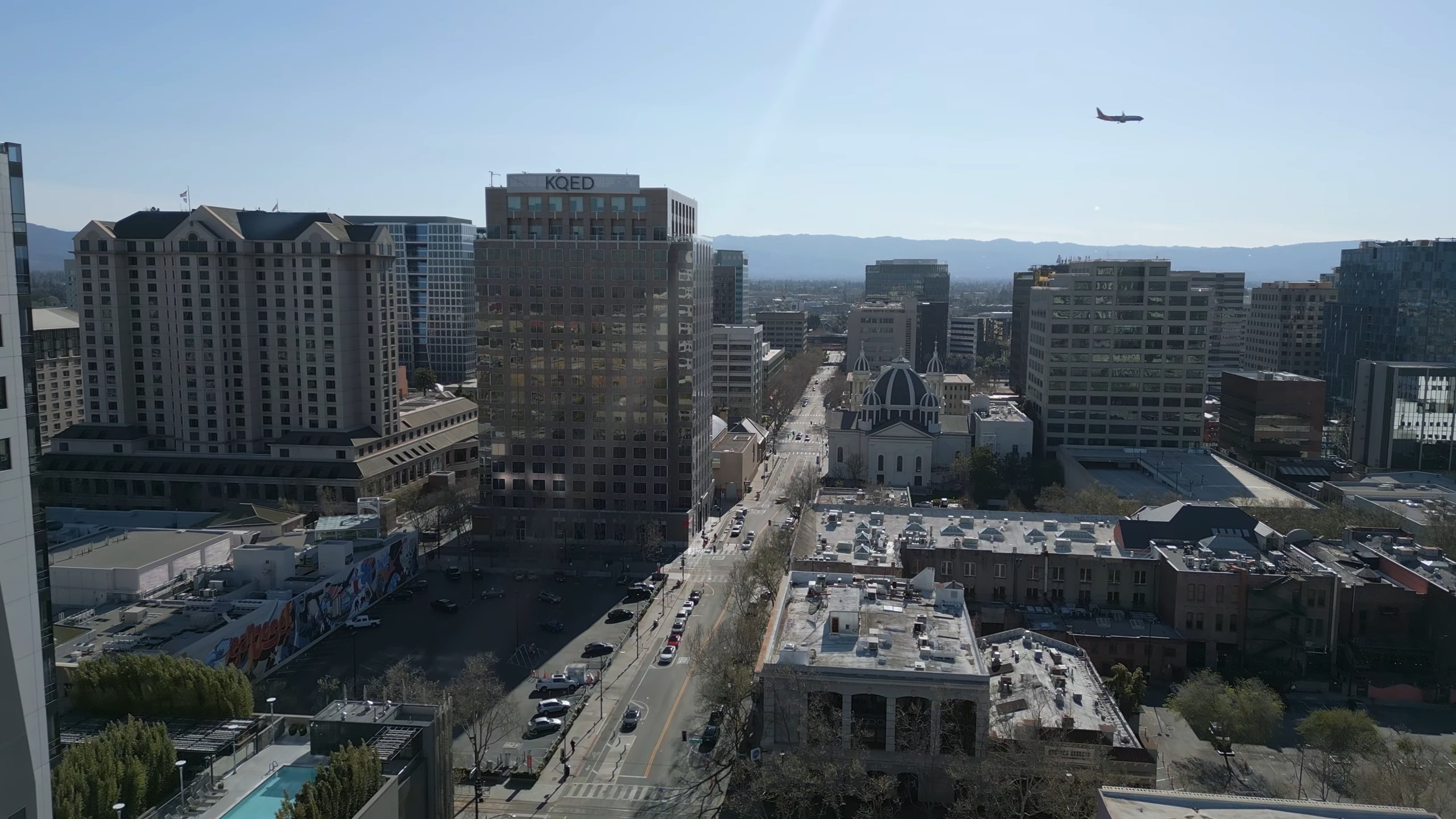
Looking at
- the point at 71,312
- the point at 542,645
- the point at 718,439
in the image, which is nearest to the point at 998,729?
the point at 542,645

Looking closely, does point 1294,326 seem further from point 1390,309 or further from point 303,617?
point 303,617

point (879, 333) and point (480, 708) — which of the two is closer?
point (480, 708)

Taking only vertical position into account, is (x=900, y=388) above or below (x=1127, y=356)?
below

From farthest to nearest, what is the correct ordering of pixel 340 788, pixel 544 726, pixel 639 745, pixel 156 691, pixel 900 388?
pixel 900 388 → pixel 544 726 → pixel 639 745 → pixel 156 691 → pixel 340 788

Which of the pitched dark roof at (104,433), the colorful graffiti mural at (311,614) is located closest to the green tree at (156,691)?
the colorful graffiti mural at (311,614)

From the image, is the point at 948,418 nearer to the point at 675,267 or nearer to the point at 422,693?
the point at 675,267

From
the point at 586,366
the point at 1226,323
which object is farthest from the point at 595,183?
the point at 1226,323

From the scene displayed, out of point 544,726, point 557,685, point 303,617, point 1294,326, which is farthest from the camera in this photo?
point 1294,326

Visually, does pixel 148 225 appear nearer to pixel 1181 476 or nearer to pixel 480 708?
pixel 480 708

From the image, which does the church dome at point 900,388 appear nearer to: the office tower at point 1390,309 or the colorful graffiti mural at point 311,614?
the colorful graffiti mural at point 311,614

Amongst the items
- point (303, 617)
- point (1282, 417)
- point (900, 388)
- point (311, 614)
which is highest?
point (900, 388)
